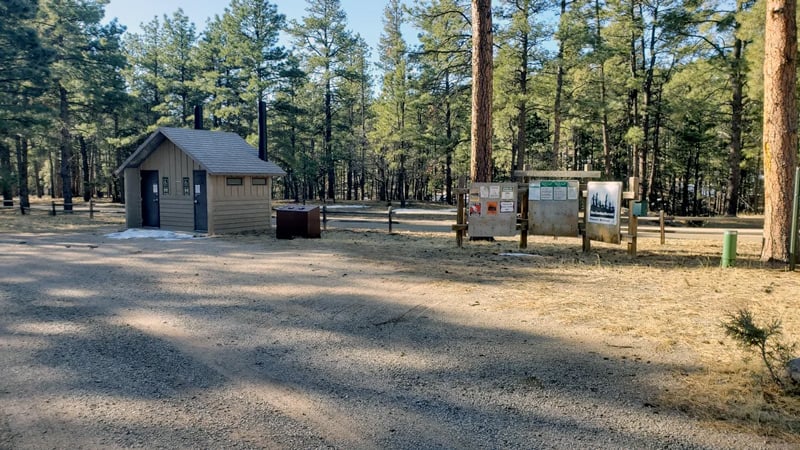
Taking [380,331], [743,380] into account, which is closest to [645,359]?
[743,380]

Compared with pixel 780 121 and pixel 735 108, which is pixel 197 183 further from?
pixel 735 108

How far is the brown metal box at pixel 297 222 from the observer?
14.8m

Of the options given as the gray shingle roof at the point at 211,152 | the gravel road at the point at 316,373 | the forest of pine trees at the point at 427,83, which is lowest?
the gravel road at the point at 316,373

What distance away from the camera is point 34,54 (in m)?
22.5

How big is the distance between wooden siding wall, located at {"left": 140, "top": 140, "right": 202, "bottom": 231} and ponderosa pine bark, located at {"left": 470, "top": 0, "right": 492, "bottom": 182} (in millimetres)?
9254

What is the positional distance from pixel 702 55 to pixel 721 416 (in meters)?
27.0

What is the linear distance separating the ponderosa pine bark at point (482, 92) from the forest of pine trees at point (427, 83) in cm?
300

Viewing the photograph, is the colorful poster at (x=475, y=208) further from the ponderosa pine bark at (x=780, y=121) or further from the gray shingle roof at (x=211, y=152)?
the gray shingle roof at (x=211, y=152)

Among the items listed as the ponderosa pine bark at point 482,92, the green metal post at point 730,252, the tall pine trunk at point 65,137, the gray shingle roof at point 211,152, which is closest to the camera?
the green metal post at point 730,252

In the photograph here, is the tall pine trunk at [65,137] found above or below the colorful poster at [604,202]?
above

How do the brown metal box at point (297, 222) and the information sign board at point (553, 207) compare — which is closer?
the information sign board at point (553, 207)

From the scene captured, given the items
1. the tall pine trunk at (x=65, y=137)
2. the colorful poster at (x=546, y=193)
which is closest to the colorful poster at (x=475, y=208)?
the colorful poster at (x=546, y=193)

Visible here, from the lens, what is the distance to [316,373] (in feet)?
13.6

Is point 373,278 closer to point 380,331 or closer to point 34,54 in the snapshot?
point 380,331
